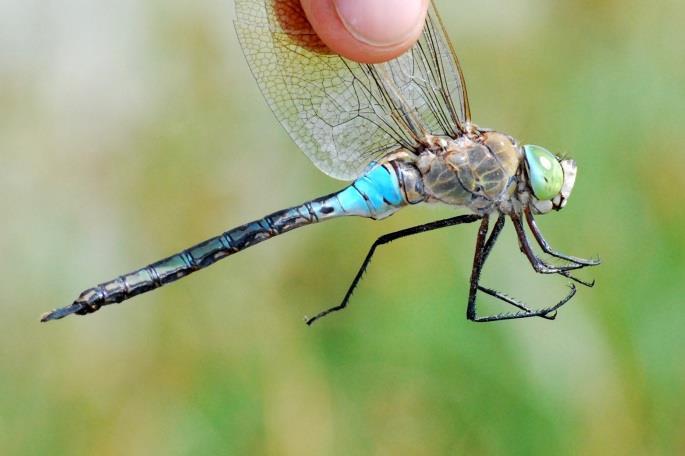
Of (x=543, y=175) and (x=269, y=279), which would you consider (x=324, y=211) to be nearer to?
(x=543, y=175)

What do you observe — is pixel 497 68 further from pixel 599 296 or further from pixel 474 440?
pixel 474 440

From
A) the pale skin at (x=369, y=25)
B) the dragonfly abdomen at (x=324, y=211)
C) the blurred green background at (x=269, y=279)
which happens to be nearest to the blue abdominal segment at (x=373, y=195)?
the dragonfly abdomen at (x=324, y=211)

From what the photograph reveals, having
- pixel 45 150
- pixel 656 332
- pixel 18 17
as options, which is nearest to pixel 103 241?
pixel 45 150

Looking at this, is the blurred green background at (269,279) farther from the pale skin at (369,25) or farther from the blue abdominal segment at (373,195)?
the pale skin at (369,25)

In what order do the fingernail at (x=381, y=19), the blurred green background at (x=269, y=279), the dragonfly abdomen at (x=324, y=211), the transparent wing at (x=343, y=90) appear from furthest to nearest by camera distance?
the blurred green background at (x=269, y=279) → the transparent wing at (x=343, y=90) → the dragonfly abdomen at (x=324, y=211) → the fingernail at (x=381, y=19)

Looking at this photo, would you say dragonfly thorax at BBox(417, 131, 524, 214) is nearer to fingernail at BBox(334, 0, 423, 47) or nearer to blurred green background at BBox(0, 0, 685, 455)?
fingernail at BBox(334, 0, 423, 47)

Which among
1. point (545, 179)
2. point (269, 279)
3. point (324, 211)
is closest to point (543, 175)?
point (545, 179)

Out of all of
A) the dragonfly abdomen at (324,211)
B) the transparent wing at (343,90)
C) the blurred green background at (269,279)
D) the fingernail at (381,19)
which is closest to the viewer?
the fingernail at (381,19)
